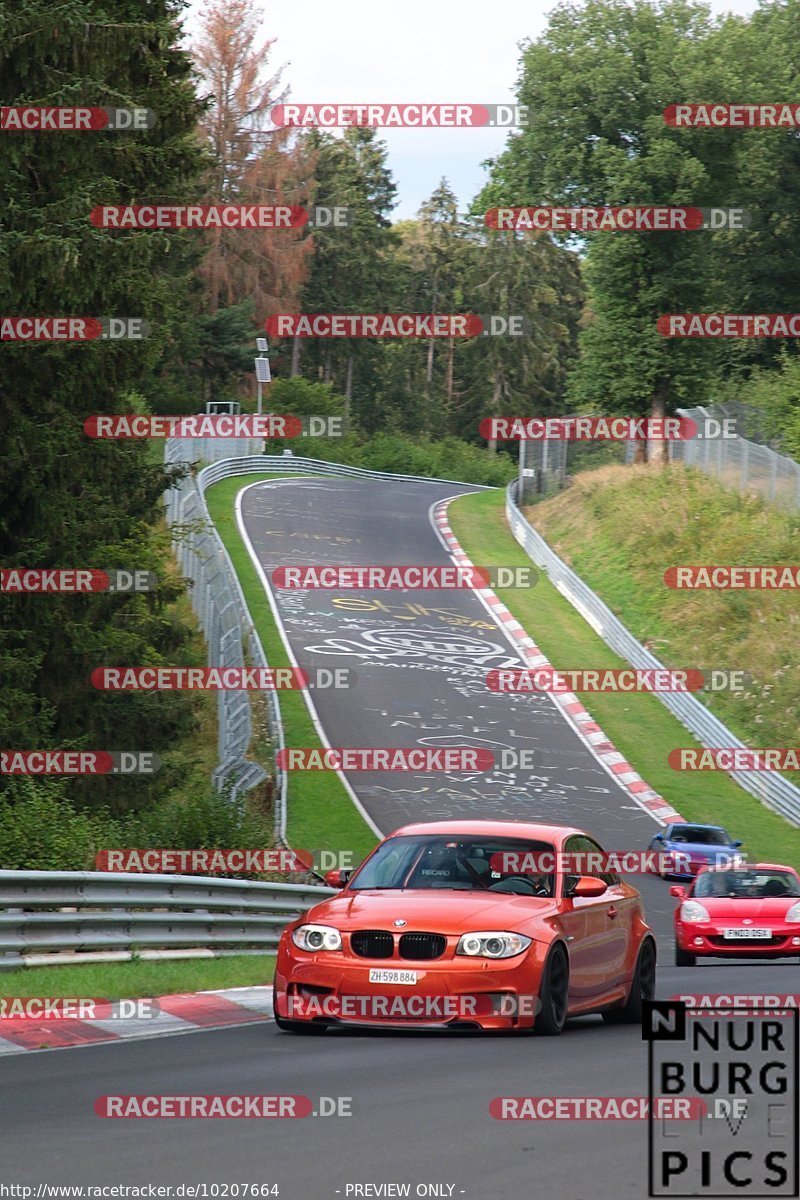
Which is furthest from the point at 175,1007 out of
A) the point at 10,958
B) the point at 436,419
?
the point at 436,419

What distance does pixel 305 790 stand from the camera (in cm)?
3478

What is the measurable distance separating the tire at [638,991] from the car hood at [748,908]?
6.82 meters

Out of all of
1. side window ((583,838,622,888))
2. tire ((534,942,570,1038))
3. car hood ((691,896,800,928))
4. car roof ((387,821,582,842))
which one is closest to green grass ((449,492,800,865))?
car hood ((691,896,800,928))

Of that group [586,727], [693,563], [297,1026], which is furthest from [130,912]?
[693,563]

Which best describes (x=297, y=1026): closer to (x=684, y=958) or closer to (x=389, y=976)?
(x=389, y=976)

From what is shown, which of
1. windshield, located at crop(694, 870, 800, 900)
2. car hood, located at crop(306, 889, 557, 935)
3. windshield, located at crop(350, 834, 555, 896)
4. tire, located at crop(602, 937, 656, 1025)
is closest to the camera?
car hood, located at crop(306, 889, 557, 935)

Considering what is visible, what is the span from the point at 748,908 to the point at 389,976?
10.2 meters

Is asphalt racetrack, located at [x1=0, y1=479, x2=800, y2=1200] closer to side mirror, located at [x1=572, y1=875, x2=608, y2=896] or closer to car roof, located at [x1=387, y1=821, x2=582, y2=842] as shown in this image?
side mirror, located at [x1=572, y1=875, x2=608, y2=896]

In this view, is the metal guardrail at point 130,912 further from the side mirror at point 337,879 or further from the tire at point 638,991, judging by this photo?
the tire at point 638,991

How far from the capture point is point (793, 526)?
48.2 m

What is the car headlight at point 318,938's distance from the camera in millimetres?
11695

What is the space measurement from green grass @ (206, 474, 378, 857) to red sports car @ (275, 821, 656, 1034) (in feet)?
56.3

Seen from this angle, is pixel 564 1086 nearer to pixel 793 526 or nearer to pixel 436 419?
pixel 793 526

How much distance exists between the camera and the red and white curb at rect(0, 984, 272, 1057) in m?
11.2
